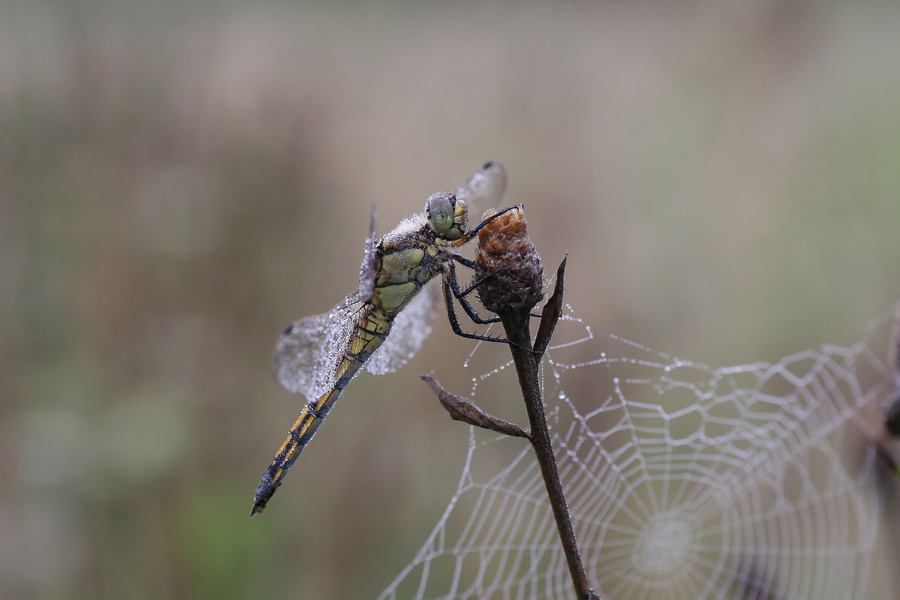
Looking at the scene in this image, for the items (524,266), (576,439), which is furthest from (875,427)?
(524,266)

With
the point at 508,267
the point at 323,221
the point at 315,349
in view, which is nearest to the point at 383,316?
the point at 315,349

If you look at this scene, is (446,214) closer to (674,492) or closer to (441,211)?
(441,211)

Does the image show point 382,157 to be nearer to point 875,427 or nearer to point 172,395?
point 172,395

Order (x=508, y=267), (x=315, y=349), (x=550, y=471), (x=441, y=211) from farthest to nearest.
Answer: (x=315, y=349)
(x=441, y=211)
(x=508, y=267)
(x=550, y=471)

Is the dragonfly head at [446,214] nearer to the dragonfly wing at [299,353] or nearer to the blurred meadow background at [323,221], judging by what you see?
the dragonfly wing at [299,353]

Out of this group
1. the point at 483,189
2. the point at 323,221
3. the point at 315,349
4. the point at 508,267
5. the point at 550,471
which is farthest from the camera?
the point at 323,221

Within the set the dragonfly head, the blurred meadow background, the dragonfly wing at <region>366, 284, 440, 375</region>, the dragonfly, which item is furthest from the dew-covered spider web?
the dragonfly head

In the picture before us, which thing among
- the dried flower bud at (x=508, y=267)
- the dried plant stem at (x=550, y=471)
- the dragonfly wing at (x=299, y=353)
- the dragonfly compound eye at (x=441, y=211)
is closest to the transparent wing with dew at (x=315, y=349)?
the dragonfly wing at (x=299, y=353)

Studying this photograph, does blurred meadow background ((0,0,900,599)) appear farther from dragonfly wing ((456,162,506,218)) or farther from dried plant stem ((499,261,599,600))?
dried plant stem ((499,261,599,600))
